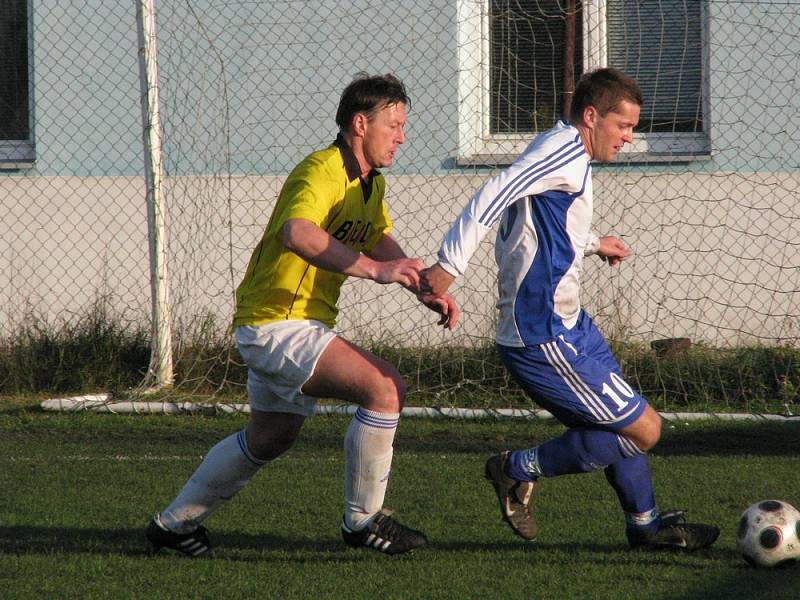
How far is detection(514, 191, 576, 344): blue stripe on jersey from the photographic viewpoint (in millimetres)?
4207

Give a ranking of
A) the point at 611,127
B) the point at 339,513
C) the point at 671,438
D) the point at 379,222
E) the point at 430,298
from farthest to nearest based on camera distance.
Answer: the point at 671,438
the point at 339,513
the point at 379,222
the point at 611,127
the point at 430,298

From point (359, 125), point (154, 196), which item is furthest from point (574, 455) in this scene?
point (154, 196)

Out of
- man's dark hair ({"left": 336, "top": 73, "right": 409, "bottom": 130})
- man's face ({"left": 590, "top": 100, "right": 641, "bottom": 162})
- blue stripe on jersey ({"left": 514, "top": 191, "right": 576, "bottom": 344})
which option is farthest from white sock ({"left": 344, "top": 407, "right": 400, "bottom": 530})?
man's face ({"left": 590, "top": 100, "right": 641, "bottom": 162})

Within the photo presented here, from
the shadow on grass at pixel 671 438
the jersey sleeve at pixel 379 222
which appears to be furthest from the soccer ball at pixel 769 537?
the shadow on grass at pixel 671 438

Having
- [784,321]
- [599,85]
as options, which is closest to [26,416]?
[599,85]

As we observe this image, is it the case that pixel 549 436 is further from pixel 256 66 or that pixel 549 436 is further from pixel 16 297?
pixel 16 297

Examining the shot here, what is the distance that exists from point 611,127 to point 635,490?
141cm

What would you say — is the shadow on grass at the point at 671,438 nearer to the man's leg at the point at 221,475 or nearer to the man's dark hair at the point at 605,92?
the man's leg at the point at 221,475

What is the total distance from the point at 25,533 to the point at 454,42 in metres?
5.61

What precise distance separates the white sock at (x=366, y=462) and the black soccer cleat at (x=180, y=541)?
60 cm

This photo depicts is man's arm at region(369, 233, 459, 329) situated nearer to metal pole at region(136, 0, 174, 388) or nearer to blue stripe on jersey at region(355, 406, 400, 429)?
blue stripe on jersey at region(355, 406, 400, 429)

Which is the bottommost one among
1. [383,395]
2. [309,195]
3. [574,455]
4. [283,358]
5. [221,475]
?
[221,475]

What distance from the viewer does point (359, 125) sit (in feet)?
14.5

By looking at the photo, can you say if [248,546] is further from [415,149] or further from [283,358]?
[415,149]
